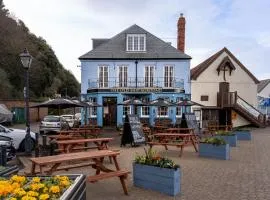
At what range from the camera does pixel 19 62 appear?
51.2 m

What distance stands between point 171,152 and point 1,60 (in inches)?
1511

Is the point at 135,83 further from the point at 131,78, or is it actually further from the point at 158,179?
the point at 158,179

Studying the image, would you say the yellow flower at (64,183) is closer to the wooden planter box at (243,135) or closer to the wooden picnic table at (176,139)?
the wooden picnic table at (176,139)

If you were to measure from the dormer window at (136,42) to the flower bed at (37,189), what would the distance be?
33358 millimetres

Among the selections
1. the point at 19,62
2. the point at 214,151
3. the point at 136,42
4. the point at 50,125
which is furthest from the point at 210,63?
the point at 214,151

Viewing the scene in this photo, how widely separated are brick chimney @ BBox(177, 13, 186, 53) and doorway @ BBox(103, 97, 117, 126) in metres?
8.88

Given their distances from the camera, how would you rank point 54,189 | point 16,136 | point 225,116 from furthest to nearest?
point 225,116 < point 16,136 < point 54,189

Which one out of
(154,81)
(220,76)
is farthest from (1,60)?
(220,76)

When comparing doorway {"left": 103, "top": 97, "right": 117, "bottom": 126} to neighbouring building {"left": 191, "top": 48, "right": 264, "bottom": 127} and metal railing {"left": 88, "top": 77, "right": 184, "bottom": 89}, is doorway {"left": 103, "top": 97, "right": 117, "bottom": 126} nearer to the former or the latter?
metal railing {"left": 88, "top": 77, "right": 184, "bottom": 89}

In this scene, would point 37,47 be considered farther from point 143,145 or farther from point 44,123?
point 143,145

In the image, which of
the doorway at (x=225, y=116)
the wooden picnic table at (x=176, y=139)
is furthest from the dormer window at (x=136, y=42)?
the wooden picnic table at (x=176, y=139)

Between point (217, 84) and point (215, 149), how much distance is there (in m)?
25.8

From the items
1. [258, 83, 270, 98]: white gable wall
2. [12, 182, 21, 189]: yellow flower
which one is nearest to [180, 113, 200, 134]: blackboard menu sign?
[12, 182, 21, 189]: yellow flower

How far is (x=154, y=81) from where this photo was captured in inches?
1462
